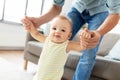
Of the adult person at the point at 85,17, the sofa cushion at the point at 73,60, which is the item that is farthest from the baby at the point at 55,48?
the sofa cushion at the point at 73,60

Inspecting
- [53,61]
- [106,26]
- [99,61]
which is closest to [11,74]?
[99,61]

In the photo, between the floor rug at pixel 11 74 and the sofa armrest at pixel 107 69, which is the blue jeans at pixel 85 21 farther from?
the floor rug at pixel 11 74

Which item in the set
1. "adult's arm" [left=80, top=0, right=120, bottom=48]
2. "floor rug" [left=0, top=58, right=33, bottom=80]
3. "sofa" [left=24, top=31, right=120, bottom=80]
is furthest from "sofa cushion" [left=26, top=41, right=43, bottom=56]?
"adult's arm" [left=80, top=0, right=120, bottom=48]

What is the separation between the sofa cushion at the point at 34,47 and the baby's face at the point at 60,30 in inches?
50.1

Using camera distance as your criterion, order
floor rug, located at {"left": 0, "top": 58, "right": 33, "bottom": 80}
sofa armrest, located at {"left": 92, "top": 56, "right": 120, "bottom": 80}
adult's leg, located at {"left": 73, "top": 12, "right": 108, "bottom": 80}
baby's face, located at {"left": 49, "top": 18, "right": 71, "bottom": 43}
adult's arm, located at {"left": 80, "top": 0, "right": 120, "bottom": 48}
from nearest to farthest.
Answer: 1. adult's arm, located at {"left": 80, "top": 0, "right": 120, "bottom": 48}
2. baby's face, located at {"left": 49, "top": 18, "right": 71, "bottom": 43}
3. adult's leg, located at {"left": 73, "top": 12, "right": 108, "bottom": 80}
4. sofa armrest, located at {"left": 92, "top": 56, "right": 120, "bottom": 80}
5. floor rug, located at {"left": 0, "top": 58, "right": 33, "bottom": 80}

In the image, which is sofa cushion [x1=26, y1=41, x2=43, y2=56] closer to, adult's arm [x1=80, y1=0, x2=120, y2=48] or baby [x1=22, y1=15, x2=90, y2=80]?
baby [x1=22, y1=15, x2=90, y2=80]

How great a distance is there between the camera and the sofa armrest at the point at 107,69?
1.79m

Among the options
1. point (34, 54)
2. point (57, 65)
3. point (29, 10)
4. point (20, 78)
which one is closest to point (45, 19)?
point (57, 65)

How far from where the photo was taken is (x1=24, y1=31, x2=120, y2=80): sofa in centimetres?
181

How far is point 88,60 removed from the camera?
135 centimetres

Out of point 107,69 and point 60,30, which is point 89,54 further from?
point 107,69

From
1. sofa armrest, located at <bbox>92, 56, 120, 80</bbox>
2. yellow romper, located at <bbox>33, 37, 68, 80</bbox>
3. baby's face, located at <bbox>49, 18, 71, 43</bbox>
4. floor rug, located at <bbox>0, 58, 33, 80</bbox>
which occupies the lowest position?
floor rug, located at <bbox>0, 58, 33, 80</bbox>

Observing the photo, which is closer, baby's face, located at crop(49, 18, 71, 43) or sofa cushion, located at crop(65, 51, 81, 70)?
baby's face, located at crop(49, 18, 71, 43)

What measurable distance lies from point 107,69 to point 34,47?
1001 millimetres
